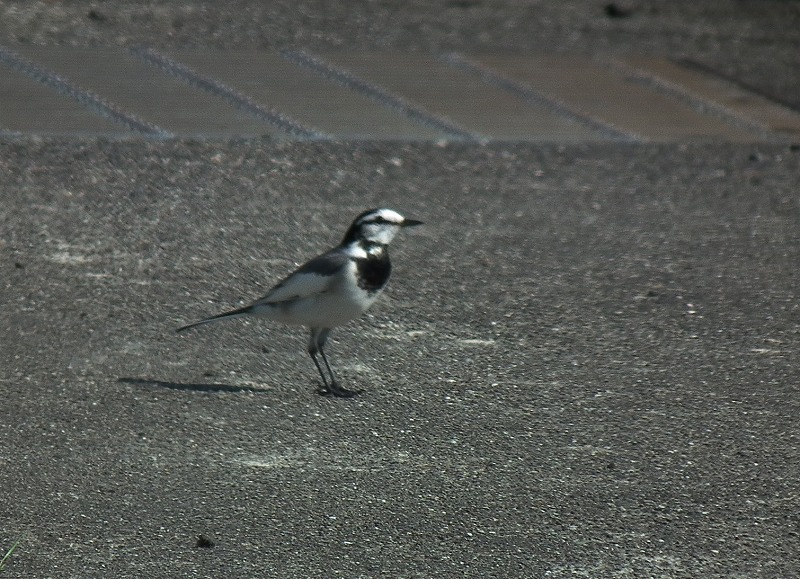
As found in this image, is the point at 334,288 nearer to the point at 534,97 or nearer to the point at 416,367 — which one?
the point at 416,367

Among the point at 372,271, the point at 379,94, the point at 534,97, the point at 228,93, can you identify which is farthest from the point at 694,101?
the point at 372,271

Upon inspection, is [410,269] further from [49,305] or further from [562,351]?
[49,305]

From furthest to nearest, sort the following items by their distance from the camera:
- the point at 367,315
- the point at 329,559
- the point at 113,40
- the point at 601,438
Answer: the point at 113,40 → the point at 367,315 → the point at 601,438 → the point at 329,559

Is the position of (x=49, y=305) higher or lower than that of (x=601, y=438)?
lower

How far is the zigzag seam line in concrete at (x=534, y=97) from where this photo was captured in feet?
33.1

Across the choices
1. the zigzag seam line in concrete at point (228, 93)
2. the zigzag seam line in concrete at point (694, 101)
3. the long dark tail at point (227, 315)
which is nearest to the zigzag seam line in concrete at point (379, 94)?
the zigzag seam line in concrete at point (228, 93)

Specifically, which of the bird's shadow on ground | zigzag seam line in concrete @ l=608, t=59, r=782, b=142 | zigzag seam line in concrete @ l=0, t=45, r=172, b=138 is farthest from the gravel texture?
zigzag seam line in concrete @ l=608, t=59, r=782, b=142

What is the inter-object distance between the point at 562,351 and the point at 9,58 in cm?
614

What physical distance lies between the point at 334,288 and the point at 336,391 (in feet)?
1.44

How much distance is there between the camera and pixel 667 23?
44.2ft

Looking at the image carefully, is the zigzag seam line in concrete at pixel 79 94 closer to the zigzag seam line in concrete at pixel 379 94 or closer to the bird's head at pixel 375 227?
the zigzag seam line in concrete at pixel 379 94

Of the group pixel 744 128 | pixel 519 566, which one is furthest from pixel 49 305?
pixel 744 128

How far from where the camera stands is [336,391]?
5.75 m

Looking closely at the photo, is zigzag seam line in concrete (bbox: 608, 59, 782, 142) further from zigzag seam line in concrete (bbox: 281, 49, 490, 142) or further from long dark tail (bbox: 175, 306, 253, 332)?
long dark tail (bbox: 175, 306, 253, 332)
